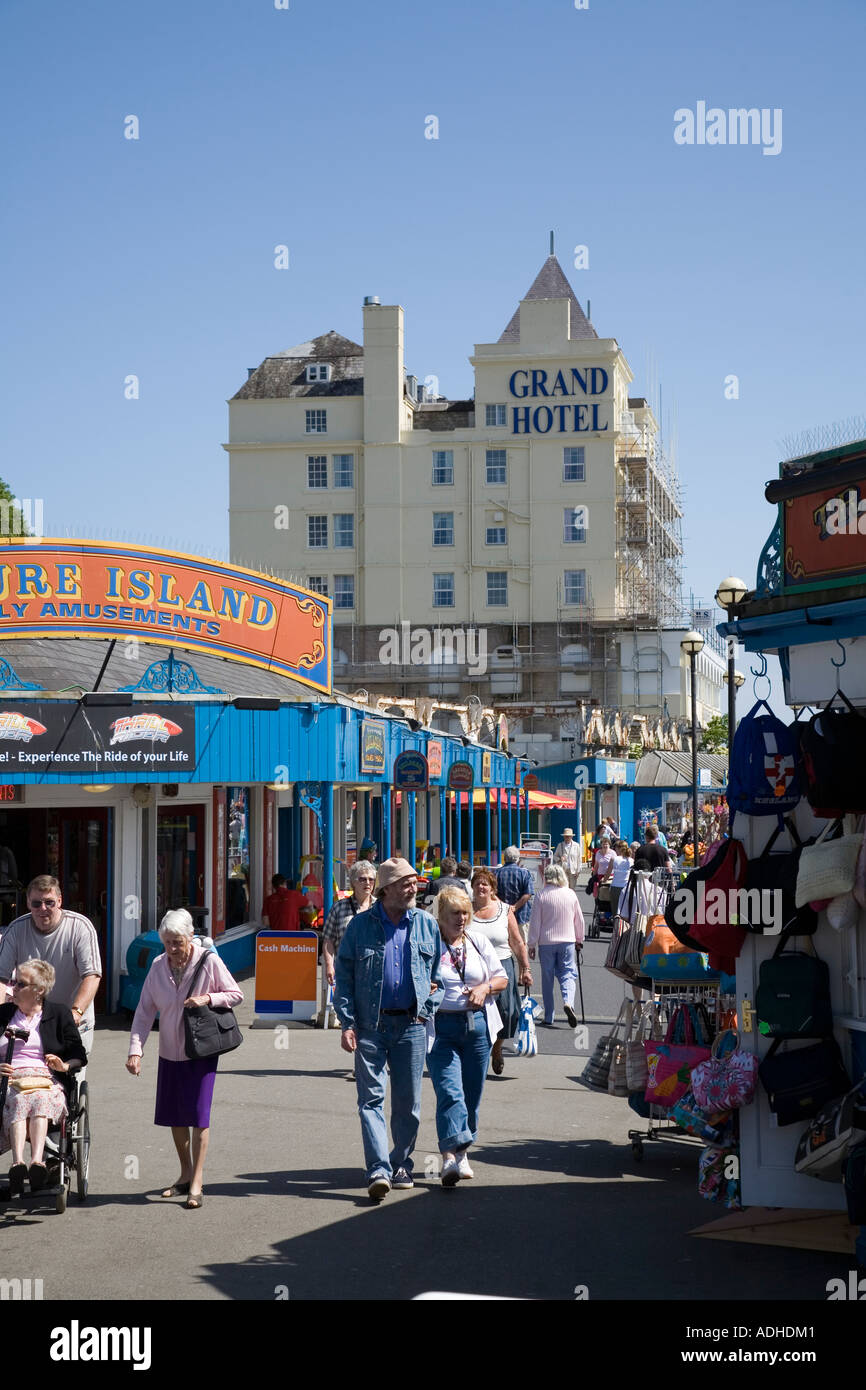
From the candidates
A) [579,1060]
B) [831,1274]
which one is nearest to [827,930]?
[831,1274]

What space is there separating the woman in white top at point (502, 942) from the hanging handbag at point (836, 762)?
14.8 ft

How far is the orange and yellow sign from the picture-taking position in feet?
57.1

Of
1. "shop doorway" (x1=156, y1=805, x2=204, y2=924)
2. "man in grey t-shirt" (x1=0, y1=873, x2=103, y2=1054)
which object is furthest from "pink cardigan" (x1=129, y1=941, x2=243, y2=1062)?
"shop doorway" (x1=156, y1=805, x2=204, y2=924)

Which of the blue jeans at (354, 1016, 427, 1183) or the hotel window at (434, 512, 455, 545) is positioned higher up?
the hotel window at (434, 512, 455, 545)

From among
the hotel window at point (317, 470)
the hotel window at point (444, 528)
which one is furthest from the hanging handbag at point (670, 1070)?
the hotel window at point (317, 470)

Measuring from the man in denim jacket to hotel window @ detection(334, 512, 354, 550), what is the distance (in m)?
69.4

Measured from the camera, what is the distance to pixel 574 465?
7500cm

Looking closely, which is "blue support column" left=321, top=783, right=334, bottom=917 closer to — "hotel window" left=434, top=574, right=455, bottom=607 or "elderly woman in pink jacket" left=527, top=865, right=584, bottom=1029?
"elderly woman in pink jacket" left=527, top=865, right=584, bottom=1029

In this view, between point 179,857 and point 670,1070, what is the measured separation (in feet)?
35.4

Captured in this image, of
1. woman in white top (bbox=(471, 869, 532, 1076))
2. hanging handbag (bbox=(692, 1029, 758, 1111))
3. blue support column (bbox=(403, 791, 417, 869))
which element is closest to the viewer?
hanging handbag (bbox=(692, 1029, 758, 1111))

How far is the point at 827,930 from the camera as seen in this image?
7.27 m

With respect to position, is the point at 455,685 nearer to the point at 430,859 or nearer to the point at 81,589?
the point at 430,859

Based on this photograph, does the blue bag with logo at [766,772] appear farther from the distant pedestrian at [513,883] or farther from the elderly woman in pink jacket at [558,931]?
the distant pedestrian at [513,883]

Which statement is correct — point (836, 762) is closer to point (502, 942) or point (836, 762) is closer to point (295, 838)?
point (502, 942)
